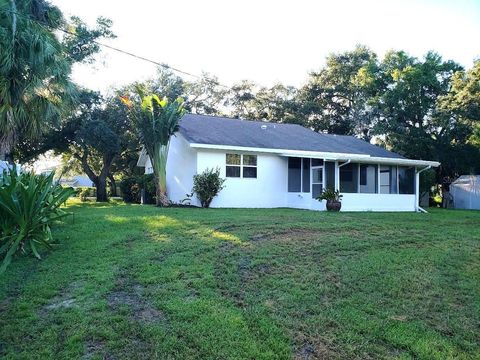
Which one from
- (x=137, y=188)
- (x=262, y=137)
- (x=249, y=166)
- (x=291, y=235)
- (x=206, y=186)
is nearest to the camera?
(x=291, y=235)

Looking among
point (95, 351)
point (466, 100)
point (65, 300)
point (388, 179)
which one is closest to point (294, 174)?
point (388, 179)

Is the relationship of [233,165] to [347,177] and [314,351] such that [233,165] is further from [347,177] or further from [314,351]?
[314,351]

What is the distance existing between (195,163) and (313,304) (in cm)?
1307

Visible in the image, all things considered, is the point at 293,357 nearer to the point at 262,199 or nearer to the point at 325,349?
the point at 325,349

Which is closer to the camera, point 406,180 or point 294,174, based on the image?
point 294,174

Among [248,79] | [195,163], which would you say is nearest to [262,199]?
[195,163]

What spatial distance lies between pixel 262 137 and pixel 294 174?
2.61 metres

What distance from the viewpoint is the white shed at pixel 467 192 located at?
24359 millimetres

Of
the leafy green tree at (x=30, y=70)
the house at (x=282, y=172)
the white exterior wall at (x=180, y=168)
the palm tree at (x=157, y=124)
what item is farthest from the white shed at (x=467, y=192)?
the leafy green tree at (x=30, y=70)

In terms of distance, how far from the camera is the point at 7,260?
203 inches

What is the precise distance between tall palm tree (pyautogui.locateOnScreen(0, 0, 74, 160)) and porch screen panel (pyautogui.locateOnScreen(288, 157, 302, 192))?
385 inches

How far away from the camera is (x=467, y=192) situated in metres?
24.8

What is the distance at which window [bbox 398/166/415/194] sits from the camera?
766 inches

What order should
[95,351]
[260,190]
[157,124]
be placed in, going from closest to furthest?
[95,351] → [157,124] → [260,190]
